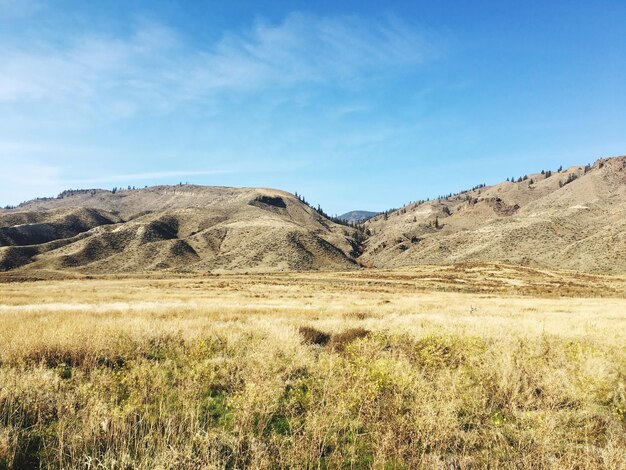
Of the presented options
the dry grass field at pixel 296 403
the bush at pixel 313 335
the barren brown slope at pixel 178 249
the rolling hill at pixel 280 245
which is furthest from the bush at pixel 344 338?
the barren brown slope at pixel 178 249

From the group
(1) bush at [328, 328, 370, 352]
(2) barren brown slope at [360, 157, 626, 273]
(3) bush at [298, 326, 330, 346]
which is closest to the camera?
(1) bush at [328, 328, 370, 352]

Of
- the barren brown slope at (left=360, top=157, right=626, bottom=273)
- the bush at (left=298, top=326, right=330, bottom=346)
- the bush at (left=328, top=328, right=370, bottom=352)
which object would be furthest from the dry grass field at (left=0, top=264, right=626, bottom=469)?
the barren brown slope at (left=360, top=157, right=626, bottom=273)

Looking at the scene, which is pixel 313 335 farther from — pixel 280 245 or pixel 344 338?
pixel 280 245

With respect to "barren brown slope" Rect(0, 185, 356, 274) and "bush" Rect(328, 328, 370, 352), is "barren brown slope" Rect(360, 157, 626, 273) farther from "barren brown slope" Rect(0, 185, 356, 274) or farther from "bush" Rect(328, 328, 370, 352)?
"bush" Rect(328, 328, 370, 352)

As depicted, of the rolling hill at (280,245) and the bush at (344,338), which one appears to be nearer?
the bush at (344,338)

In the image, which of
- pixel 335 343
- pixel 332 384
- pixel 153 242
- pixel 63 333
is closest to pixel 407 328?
pixel 335 343

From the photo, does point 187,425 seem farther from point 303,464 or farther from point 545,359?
point 545,359

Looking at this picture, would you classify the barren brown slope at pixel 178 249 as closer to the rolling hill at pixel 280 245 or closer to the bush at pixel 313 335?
the rolling hill at pixel 280 245

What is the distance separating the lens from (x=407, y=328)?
47.2 feet

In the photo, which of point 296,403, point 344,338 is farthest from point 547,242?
point 296,403

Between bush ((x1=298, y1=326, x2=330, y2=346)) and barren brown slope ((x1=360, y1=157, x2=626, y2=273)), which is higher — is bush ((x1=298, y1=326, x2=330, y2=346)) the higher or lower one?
the lower one

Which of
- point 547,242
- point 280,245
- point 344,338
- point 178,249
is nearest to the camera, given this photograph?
point 344,338

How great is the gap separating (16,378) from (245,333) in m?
6.74

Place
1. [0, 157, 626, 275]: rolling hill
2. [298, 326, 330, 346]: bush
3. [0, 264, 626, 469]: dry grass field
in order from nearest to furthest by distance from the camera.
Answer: [0, 264, 626, 469]: dry grass field, [298, 326, 330, 346]: bush, [0, 157, 626, 275]: rolling hill
